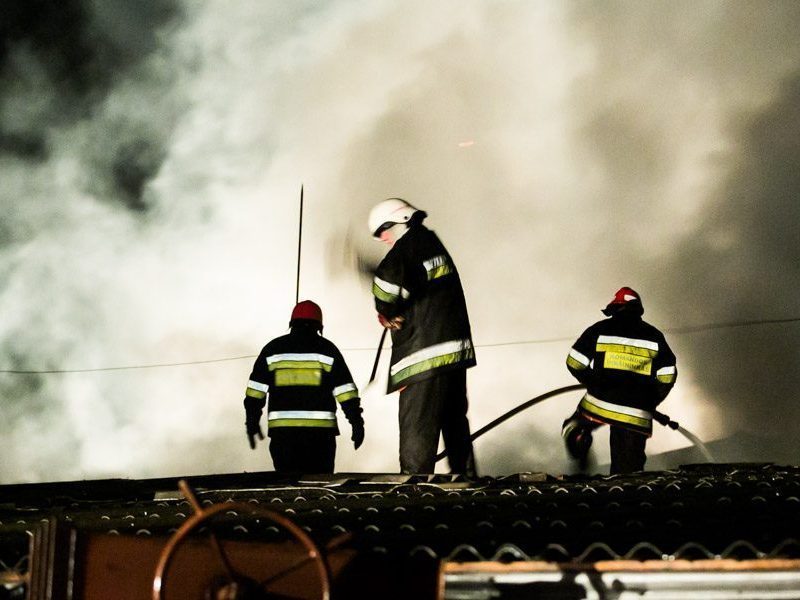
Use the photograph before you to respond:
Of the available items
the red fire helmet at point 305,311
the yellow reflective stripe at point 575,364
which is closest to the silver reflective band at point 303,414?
the red fire helmet at point 305,311

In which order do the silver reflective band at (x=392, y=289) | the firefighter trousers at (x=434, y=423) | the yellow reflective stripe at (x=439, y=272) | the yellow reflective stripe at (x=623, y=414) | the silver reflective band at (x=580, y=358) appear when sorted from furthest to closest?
the silver reflective band at (x=580, y=358) < the yellow reflective stripe at (x=623, y=414) < the yellow reflective stripe at (x=439, y=272) < the silver reflective band at (x=392, y=289) < the firefighter trousers at (x=434, y=423)

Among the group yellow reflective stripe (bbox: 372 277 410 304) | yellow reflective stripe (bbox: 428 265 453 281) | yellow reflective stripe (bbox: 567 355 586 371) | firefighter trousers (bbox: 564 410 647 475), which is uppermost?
yellow reflective stripe (bbox: 428 265 453 281)

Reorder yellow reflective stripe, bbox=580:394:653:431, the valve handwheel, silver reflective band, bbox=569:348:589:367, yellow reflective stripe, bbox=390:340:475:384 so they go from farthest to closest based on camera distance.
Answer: silver reflective band, bbox=569:348:589:367
yellow reflective stripe, bbox=580:394:653:431
yellow reflective stripe, bbox=390:340:475:384
the valve handwheel

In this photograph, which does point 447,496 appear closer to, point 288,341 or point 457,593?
point 457,593

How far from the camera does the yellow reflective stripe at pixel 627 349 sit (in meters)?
7.17

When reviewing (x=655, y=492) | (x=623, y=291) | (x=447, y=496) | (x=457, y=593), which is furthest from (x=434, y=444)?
(x=457, y=593)

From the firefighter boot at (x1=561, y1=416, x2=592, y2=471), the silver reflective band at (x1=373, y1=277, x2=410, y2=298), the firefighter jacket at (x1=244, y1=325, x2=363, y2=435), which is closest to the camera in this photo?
the silver reflective band at (x1=373, y1=277, x2=410, y2=298)

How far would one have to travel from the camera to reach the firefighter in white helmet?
19.6ft

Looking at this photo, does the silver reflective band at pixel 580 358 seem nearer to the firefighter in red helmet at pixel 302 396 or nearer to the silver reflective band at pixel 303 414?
the firefighter in red helmet at pixel 302 396

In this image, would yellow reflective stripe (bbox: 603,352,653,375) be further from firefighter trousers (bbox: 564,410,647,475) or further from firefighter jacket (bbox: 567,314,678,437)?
firefighter trousers (bbox: 564,410,647,475)

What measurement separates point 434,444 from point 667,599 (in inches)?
125

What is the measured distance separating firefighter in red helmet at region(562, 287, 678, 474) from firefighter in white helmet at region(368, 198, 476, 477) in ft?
4.56

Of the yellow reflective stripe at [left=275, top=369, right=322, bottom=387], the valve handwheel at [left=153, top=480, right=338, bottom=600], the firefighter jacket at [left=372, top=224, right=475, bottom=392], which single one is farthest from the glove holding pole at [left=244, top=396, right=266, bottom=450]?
the valve handwheel at [left=153, top=480, right=338, bottom=600]

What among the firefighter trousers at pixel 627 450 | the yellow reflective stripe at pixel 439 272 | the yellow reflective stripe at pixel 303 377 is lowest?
the firefighter trousers at pixel 627 450
